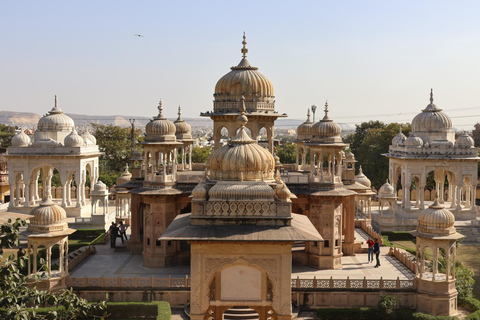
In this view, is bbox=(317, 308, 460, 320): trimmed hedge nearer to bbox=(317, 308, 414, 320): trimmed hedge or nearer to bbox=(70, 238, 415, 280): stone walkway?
bbox=(317, 308, 414, 320): trimmed hedge

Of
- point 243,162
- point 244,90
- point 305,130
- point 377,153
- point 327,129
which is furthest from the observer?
point 377,153

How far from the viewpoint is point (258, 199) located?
1549 centimetres

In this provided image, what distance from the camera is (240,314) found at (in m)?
20.0

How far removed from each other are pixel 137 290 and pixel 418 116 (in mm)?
26233

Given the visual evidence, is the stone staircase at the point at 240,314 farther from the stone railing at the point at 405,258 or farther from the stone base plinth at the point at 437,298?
the stone railing at the point at 405,258

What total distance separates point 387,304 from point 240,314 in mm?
4980

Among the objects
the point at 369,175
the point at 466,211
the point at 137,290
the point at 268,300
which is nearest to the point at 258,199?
the point at 268,300

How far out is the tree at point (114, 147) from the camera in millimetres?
58812

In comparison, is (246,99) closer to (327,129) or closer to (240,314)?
(327,129)

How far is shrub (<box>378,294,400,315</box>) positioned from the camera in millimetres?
19984

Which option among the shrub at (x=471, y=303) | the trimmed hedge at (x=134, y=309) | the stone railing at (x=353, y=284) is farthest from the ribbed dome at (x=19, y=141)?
the shrub at (x=471, y=303)

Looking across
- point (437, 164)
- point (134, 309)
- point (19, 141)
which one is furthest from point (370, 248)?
point (19, 141)

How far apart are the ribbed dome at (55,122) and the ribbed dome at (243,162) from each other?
2738cm

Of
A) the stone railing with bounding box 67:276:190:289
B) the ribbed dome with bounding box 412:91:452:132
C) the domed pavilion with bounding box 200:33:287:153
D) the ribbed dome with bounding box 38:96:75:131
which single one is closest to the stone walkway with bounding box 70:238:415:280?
the stone railing with bounding box 67:276:190:289
